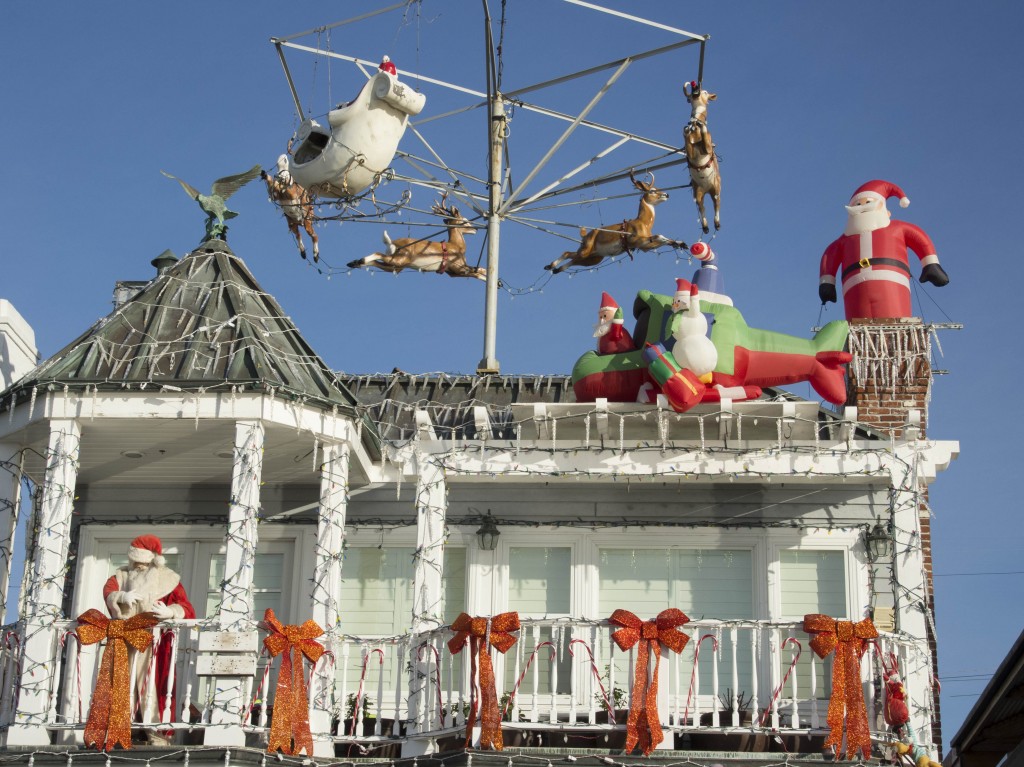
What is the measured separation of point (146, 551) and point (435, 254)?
262 inches

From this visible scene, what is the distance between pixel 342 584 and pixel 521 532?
Answer: 5.87 ft

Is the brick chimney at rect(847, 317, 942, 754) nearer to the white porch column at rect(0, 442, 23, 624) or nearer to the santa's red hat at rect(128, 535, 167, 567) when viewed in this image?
the santa's red hat at rect(128, 535, 167, 567)

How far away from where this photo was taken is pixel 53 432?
42.0 ft

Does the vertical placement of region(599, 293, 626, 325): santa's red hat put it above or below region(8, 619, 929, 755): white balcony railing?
above

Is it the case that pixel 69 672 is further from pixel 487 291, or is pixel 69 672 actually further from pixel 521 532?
pixel 487 291

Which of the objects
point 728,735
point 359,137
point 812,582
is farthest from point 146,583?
point 812,582

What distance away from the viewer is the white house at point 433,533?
482 inches

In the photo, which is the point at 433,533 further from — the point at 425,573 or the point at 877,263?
the point at 877,263

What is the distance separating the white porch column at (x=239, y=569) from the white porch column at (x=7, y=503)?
208cm

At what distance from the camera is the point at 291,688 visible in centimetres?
1207

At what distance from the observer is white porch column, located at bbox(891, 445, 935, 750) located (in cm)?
1197

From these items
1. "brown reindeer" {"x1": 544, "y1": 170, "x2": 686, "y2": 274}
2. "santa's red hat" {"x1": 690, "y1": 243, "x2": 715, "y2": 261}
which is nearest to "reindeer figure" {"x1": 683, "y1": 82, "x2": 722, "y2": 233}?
"brown reindeer" {"x1": 544, "y1": 170, "x2": 686, "y2": 274}

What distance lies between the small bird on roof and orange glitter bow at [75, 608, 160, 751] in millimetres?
4348

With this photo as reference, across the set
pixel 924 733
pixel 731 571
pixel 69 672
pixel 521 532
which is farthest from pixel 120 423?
pixel 924 733
